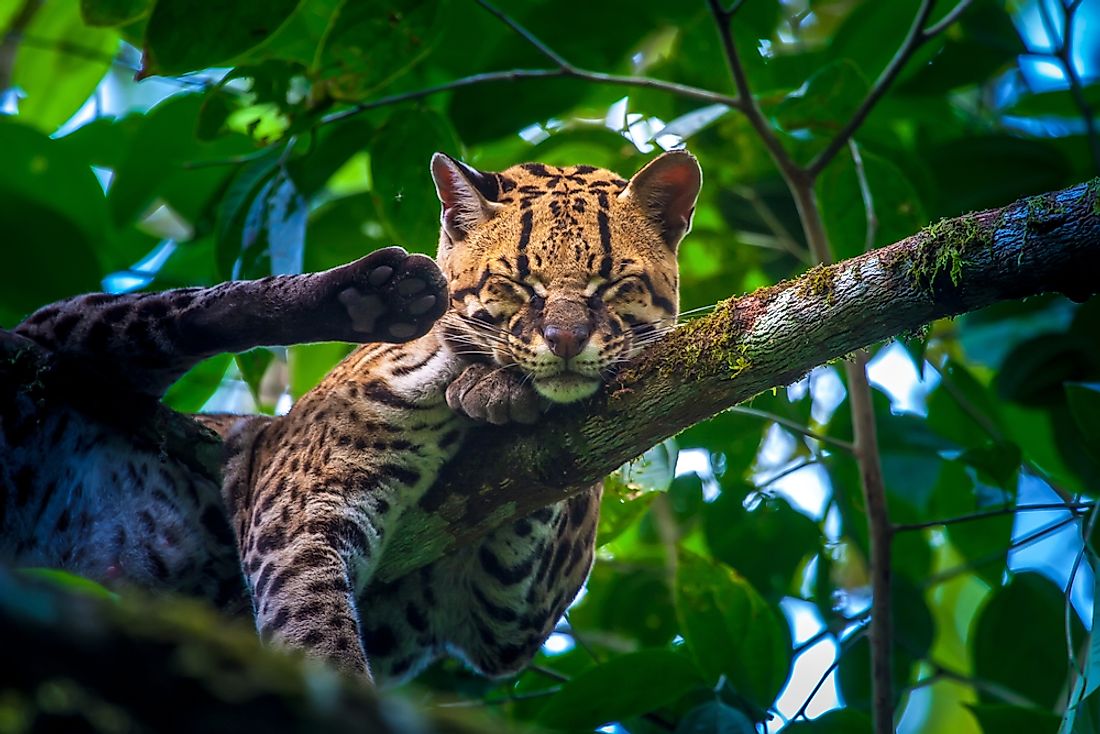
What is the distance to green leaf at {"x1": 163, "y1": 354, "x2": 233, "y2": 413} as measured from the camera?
18.2 ft

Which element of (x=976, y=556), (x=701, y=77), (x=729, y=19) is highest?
(x=701, y=77)

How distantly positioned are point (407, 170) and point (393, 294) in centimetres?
140

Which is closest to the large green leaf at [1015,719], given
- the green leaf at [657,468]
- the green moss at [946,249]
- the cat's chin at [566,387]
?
the green leaf at [657,468]

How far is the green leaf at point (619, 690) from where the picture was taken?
172 inches

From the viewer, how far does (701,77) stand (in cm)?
583

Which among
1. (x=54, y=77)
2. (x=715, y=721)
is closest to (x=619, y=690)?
A: (x=715, y=721)

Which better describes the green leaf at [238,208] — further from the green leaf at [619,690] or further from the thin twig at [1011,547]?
the thin twig at [1011,547]

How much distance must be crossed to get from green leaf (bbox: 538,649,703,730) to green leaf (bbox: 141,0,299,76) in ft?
8.50

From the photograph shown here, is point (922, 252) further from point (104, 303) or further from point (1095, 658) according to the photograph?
point (104, 303)

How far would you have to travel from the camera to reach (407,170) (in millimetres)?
4793

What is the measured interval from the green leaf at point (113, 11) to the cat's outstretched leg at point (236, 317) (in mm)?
974

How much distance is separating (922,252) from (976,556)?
291cm

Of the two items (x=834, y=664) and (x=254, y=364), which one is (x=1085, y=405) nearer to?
(x=834, y=664)

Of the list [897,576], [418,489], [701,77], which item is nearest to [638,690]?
[418,489]
